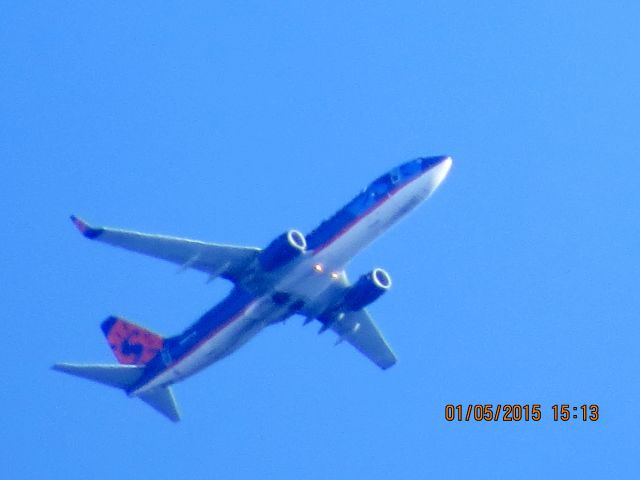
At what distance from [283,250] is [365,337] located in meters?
12.8

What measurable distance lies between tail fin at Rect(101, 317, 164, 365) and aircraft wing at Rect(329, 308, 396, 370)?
9869mm

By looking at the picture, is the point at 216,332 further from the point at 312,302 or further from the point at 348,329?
the point at 348,329

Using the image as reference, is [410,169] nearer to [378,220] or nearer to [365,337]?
[378,220]

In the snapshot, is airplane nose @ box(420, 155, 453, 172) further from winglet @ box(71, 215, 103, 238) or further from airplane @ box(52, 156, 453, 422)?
winglet @ box(71, 215, 103, 238)

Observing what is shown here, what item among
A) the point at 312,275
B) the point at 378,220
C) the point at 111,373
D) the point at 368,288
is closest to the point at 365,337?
the point at 368,288

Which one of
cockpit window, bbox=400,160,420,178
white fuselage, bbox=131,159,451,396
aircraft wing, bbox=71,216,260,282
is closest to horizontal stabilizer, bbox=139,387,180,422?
white fuselage, bbox=131,159,451,396

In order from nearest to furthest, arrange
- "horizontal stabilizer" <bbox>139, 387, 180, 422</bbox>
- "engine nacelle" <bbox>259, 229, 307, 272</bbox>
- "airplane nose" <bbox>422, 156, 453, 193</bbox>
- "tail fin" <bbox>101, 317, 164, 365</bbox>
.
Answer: "engine nacelle" <bbox>259, 229, 307, 272</bbox> < "airplane nose" <bbox>422, 156, 453, 193</bbox> < "horizontal stabilizer" <bbox>139, 387, 180, 422</bbox> < "tail fin" <bbox>101, 317, 164, 365</bbox>

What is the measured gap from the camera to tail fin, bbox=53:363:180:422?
60.6 meters

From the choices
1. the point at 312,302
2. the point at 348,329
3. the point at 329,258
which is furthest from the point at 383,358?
the point at 329,258

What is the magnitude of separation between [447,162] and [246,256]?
35.1 feet

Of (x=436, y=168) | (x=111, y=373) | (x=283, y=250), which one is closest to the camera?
(x=283, y=250)

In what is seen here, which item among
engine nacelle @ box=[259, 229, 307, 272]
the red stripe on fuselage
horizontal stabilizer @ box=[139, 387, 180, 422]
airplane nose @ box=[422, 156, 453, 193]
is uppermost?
airplane nose @ box=[422, 156, 453, 193]

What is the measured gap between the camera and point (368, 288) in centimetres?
6091

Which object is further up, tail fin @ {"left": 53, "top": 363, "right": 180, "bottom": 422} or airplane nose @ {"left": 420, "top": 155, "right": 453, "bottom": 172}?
airplane nose @ {"left": 420, "top": 155, "right": 453, "bottom": 172}
